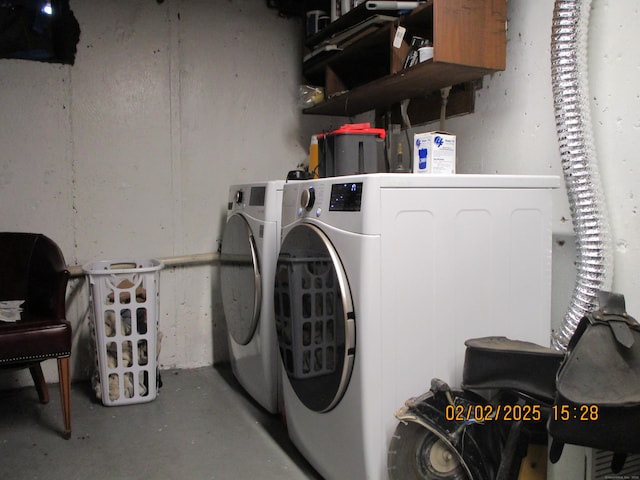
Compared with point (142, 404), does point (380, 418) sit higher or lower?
higher

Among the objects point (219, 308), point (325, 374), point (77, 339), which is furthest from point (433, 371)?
point (77, 339)

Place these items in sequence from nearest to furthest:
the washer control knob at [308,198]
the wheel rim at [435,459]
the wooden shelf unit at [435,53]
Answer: the wheel rim at [435,459] < the washer control knob at [308,198] < the wooden shelf unit at [435,53]

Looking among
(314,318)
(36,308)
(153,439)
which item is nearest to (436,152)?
(314,318)

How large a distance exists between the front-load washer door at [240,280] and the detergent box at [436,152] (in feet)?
2.80

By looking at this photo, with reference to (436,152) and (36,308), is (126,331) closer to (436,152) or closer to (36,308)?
(36,308)

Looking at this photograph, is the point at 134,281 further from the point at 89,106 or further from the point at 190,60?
the point at 190,60

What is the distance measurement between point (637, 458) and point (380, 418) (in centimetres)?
64

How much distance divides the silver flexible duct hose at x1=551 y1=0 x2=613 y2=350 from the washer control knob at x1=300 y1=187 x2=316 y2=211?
31.4 inches

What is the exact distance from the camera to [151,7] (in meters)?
2.81

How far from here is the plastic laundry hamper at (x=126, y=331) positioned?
2.43 metres

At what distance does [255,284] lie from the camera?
7.29ft

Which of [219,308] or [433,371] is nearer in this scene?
[433,371]

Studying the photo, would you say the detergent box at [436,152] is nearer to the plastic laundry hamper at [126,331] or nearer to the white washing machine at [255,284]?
the white washing machine at [255,284]

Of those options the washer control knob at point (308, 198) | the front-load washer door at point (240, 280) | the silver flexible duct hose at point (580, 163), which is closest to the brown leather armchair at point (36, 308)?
the front-load washer door at point (240, 280)
